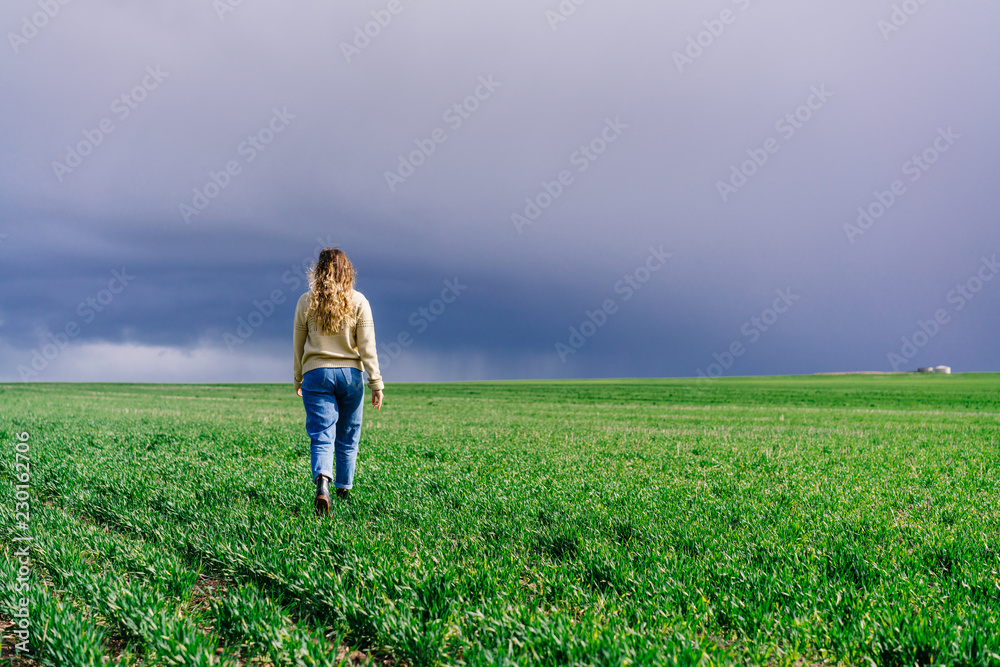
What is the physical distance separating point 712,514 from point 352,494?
13.1ft

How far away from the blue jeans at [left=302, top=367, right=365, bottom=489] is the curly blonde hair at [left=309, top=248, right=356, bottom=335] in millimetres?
534

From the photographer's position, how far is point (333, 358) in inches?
261

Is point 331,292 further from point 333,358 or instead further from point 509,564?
point 509,564

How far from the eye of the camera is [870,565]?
457 centimetres

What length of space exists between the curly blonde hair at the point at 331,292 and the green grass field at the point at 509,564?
6.61ft

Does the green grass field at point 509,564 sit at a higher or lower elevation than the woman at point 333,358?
lower

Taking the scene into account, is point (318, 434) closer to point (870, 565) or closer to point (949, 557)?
point (870, 565)
